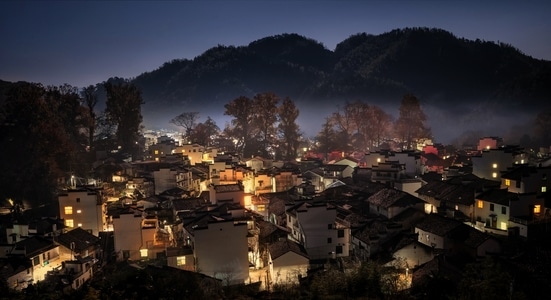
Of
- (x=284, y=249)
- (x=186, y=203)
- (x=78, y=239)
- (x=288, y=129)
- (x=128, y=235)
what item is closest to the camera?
(x=284, y=249)

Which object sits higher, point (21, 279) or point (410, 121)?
point (410, 121)

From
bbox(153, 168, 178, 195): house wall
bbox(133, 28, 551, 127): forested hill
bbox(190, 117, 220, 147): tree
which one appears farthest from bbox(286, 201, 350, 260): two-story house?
bbox(133, 28, 551, 127): forested hill

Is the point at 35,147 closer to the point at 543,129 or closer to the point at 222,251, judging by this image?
the point at 222,251

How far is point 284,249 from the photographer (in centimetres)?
1720

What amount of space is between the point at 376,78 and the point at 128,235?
7075 centimetres

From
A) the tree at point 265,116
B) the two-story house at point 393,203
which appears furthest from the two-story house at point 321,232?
the tree at point 265,116

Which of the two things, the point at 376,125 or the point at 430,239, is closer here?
the point at 430,239

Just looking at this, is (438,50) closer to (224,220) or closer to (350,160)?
(350,160)

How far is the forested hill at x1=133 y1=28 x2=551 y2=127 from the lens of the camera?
80062mm

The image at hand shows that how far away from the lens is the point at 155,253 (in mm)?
19609

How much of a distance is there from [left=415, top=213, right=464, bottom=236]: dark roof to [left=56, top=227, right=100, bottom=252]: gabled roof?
14754mm

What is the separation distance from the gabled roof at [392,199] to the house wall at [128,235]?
11.9 m

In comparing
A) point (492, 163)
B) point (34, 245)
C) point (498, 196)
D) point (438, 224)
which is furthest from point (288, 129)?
point (34, 245)

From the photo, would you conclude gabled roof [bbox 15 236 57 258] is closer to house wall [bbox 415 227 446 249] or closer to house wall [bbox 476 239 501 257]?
house wall [bbox 415 227 446 249]
